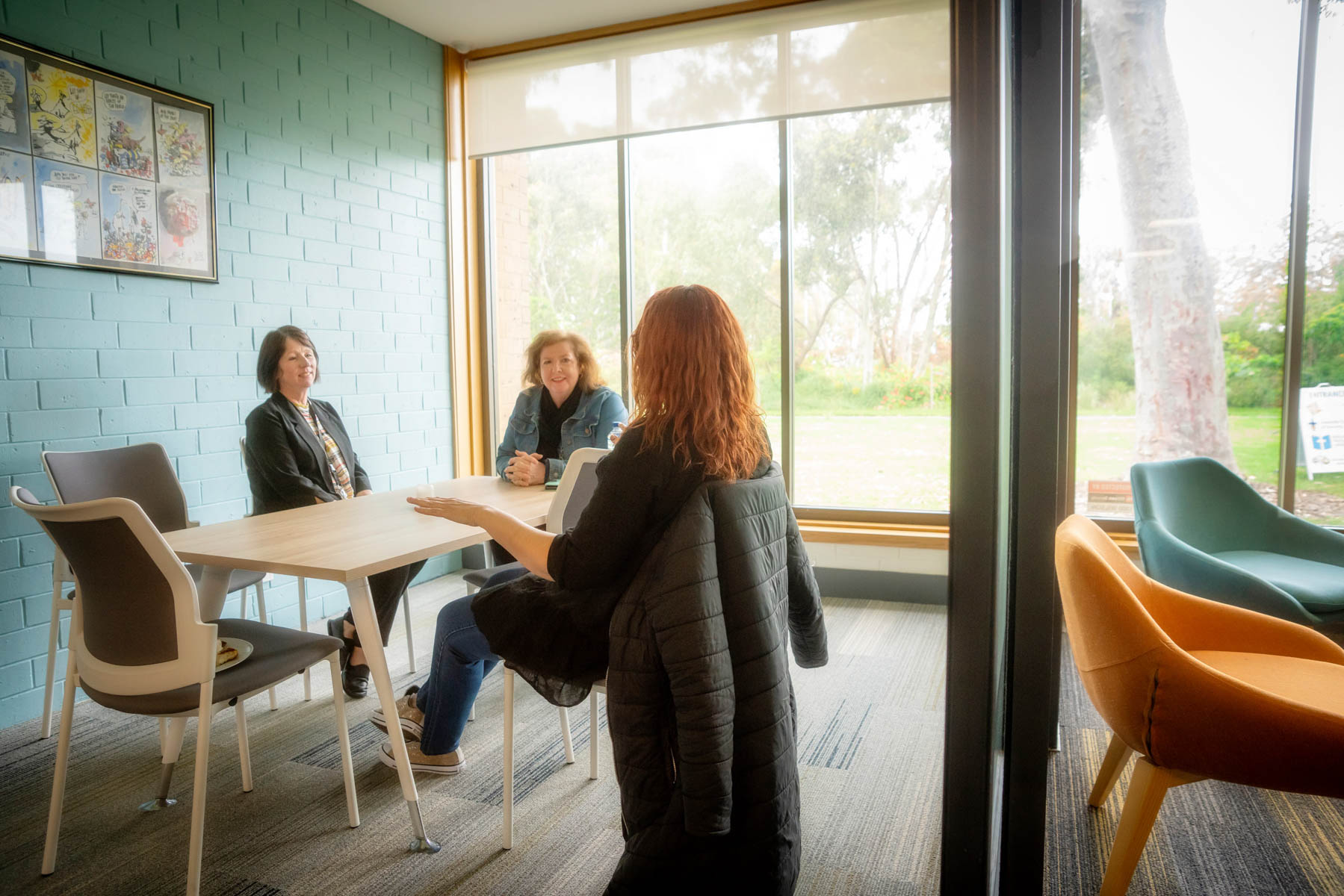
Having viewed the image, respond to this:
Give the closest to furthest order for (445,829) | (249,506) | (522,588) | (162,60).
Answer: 1. (522,588)
2. (445,829)
3. (162,60)
4. (249,506)

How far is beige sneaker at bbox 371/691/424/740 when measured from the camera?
96.2 inches

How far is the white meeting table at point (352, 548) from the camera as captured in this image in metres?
1.92

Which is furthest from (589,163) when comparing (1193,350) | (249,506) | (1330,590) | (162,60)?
(1330,590)

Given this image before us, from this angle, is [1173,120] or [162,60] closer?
[162,60]

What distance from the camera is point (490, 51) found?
470cm

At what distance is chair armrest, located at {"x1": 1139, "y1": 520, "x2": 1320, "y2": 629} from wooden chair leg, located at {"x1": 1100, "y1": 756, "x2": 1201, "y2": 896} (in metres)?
0.99

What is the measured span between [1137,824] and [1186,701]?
0.96 ft

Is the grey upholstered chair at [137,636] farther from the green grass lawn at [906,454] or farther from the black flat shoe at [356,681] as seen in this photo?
the green grass lawn at [906,454]

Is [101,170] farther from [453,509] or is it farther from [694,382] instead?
[694,382]

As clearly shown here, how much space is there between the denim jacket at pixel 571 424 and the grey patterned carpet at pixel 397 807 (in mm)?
915

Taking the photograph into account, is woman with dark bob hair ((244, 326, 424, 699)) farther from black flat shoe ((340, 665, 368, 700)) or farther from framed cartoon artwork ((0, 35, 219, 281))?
framed cartoon artwork ((0, 35, 219, 281))

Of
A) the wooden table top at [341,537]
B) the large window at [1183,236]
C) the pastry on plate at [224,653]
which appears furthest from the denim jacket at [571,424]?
the large window at [1183,236]

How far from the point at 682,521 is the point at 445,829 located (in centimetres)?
127

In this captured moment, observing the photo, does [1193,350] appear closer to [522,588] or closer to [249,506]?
[522,588]
